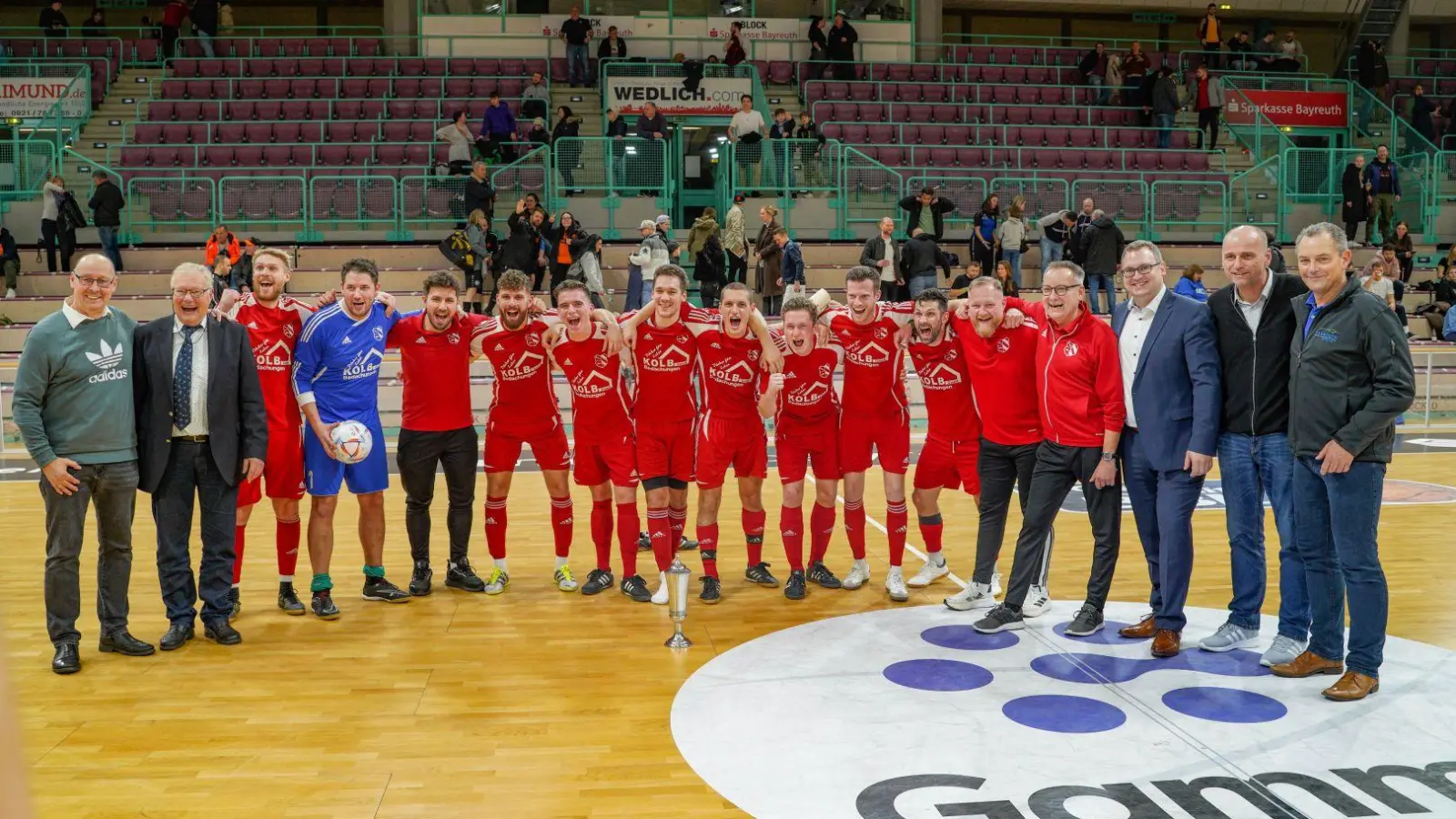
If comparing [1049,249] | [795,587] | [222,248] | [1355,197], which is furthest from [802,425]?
[1355,197]

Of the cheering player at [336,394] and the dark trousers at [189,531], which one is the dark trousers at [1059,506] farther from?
the dark trousers at [189,531]

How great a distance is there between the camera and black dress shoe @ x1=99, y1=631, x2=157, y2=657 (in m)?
6.83

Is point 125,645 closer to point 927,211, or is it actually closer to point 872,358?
point 872,358

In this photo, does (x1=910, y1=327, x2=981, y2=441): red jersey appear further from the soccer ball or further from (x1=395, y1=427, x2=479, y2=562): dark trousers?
the soccer ball

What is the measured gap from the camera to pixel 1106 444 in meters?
6.68

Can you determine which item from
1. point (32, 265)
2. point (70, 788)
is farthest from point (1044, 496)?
point (32, 265)

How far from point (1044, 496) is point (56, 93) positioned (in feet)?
80.6

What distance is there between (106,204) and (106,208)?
0.07 metres

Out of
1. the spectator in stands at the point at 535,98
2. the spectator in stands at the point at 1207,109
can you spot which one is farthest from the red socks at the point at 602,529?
the spectator in stands at the point at 1207,109

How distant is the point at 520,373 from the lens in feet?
26.7

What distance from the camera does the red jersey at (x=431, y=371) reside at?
26.2 feet

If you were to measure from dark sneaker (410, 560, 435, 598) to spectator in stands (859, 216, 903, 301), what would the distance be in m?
10.9

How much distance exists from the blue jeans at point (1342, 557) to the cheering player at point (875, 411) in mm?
2645

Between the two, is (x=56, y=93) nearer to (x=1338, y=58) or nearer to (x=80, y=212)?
(x=80, y=212)
